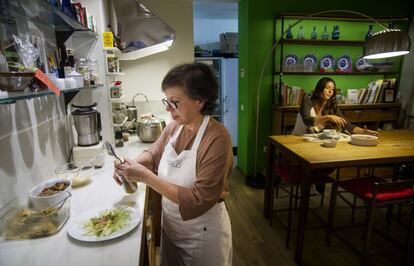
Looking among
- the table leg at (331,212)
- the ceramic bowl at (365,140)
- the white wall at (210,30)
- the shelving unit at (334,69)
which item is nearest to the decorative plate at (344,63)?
the shelving unit at (334,69)

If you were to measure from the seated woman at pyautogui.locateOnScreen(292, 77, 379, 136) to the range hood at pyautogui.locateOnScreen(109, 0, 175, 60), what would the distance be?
65.9 inches

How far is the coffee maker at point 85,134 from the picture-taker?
167 cm

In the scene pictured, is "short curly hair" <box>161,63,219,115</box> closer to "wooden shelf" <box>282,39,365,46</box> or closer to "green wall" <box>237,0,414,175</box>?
"green wall" <box>237,0,414,175</box>

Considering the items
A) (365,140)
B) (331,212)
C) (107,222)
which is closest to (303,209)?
(331,212)

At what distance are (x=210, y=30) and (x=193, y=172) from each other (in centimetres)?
A: 476

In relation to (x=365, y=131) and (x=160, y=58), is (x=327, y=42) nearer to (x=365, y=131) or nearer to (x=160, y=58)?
(x=365, y=131)

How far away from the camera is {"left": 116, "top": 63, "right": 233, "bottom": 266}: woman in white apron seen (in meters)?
1.07

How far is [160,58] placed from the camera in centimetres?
352

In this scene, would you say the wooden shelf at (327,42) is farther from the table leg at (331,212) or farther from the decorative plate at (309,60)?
the table leg at (331,212)

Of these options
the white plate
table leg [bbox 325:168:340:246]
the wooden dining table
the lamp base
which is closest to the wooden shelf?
the wooden dining table

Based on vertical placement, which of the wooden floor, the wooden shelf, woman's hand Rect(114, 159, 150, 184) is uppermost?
the wooden shelf

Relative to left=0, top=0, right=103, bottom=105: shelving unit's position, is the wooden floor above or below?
below

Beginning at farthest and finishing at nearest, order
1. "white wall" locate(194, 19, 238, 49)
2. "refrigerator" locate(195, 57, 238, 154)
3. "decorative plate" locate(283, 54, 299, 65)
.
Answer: "white wall" locate(194, 19, 238, 49)
"refrigerator" locate(195, 57, 238, 154)
"decorative plate" locate(283, 54, 299, 65)

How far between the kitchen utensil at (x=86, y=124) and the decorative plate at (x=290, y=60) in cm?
276
